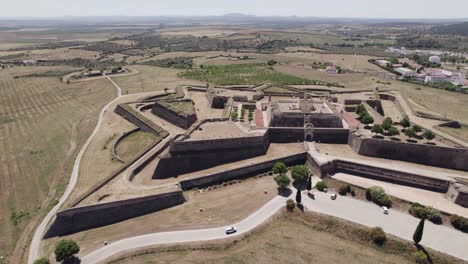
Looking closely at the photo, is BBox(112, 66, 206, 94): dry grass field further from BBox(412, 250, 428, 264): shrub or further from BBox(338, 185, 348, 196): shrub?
BBox(412, 250, 428, 264): shrub

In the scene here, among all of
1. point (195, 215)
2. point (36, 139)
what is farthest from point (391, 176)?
point (36, 139)

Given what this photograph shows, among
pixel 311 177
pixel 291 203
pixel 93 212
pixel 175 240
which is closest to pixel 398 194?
pixel 311 177

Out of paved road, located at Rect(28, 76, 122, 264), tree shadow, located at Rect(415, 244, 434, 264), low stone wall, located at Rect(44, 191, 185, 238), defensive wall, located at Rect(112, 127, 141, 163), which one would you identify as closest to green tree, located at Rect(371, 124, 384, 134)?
tree shadow, located at Rect(415, 244, 434, 264)

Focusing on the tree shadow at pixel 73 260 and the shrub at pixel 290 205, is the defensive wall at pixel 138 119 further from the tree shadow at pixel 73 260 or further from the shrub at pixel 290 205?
the shrub at pixel 290 205

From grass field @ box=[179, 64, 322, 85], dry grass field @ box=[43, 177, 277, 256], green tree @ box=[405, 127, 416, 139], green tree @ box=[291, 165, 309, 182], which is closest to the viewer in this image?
dry grass field @ box=[43, 177, 277, 256]

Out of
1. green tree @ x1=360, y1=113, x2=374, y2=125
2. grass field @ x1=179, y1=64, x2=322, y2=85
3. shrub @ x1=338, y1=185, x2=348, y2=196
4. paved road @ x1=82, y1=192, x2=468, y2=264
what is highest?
grass field @ x1=179, y1=64, x2=322, y2=85

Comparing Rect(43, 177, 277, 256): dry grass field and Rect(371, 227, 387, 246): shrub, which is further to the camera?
Rect(43, 177, 277, 256): dry grass field
